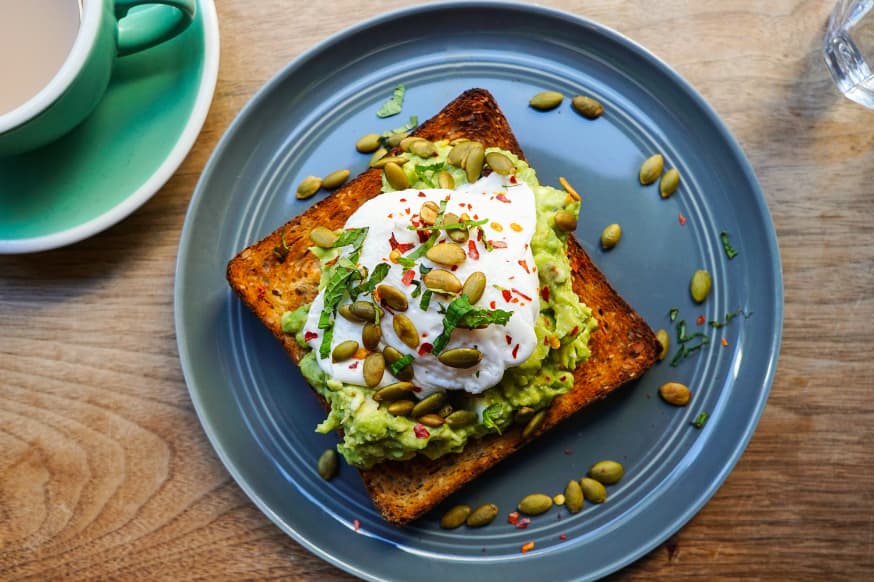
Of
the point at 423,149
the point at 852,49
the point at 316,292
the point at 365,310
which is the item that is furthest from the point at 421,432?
the point at 852,49

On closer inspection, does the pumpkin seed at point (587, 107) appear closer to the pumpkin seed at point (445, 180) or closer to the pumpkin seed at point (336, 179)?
the pumpkin seed at point (445, 180)

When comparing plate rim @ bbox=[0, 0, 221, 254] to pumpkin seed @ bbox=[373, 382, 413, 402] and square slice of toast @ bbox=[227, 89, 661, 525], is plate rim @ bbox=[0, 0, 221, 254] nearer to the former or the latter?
square slice of toast @ bbox=[227, 89, 661, 525]

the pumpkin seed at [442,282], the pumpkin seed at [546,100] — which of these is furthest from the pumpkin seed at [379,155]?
the pumpkin seed at [442,282]

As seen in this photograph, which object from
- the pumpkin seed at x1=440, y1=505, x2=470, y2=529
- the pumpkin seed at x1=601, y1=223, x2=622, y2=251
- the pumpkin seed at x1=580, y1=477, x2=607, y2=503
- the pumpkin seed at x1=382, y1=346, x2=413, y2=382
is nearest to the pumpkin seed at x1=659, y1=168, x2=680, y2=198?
the pumpkin seed at x1=601, y1=223, x2=622, y2=251

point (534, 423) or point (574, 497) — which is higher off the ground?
point (534, 423)

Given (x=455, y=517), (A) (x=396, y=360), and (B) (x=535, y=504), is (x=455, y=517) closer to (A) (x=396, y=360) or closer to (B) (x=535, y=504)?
(B) (x=535, y=504)

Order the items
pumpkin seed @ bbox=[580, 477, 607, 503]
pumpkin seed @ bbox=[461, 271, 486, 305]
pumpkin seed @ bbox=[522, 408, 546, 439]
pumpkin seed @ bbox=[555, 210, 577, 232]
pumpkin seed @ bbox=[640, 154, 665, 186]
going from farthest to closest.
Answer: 1. pumpkin seed @ bbox=[640, 154, 665, 186]
2. pumpkin seed @ bbox=[580, 477, 607, 503]
3. pumpkin seed @ bbox=[522, 408, 546, 439]
4. pumpkin seed @ bbox=[555, 210, 577, 232]
5. pumpkin seed @ bbox=[461, 271, 486, 305]
